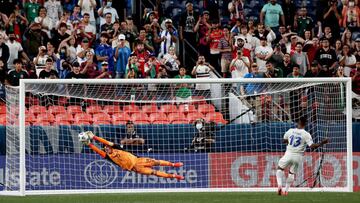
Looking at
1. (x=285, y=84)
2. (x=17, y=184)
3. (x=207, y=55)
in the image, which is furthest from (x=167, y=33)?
(x=17, y=184)

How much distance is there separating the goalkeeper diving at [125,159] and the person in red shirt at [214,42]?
610cm

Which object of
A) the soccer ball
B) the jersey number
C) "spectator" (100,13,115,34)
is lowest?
the jersey number

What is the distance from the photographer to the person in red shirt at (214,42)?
30.3 meters

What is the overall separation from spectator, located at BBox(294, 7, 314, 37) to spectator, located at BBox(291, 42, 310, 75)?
62.4 inches

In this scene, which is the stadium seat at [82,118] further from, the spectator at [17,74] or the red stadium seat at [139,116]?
the spectator at [17,74]

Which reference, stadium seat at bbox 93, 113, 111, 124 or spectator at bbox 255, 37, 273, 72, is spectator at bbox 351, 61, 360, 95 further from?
stadium seat at bbox 93, 113, 111, 124

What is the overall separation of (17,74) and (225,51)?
5679 mm

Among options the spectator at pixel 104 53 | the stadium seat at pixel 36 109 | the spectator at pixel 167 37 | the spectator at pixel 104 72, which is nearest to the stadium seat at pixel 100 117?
the stadium seat at pixel 36 109

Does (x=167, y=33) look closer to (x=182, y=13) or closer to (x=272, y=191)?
(x=182, y=13)

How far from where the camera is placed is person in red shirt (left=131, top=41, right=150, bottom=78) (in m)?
28.7

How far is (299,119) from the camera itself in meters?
24.2

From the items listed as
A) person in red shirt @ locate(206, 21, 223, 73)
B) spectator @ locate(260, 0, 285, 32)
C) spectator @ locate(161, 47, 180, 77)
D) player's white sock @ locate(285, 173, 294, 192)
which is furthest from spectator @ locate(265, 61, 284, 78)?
player's white sock @ locate(285, 173, 294, 192)

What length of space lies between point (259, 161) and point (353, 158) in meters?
2.30

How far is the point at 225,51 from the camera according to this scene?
30.1 meters
